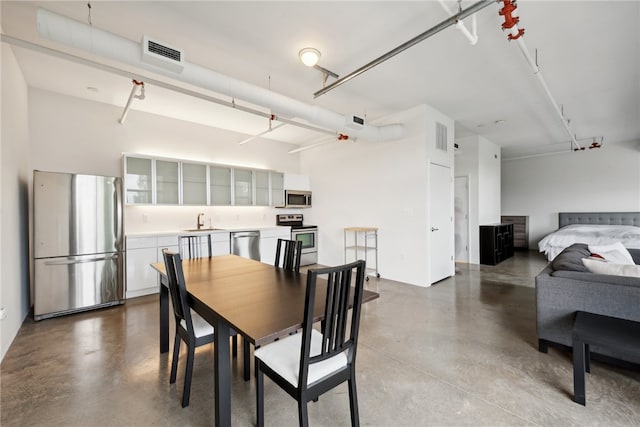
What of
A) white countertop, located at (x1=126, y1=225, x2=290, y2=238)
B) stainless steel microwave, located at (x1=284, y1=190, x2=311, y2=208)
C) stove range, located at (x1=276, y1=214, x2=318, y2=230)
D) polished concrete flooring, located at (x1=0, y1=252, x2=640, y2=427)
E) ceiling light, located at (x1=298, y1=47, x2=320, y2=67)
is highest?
ceiling light, located at (x1=298, y1=47, x2=320, y2=67)

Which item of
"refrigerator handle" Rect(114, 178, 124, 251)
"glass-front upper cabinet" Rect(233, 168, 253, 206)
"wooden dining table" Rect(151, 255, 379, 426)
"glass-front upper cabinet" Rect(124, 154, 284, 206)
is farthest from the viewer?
"glass-front upper cabinet" Rect(233, 168, 253, 206)

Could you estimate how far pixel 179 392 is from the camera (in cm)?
192

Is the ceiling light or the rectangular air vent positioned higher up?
the ceiling light

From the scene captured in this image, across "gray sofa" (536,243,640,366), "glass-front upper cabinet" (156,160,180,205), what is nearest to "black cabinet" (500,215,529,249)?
"gray sofa" (536,243,640,366)

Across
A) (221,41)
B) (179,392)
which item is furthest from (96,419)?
(221,41)

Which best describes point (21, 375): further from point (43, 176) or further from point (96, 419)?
point (43, 176)

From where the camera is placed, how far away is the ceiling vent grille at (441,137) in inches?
183

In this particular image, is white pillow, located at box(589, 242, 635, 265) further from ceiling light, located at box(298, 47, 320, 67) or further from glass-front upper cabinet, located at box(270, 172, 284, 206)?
glass-front upper cabinet, located at box(270, 172, 284, 206)

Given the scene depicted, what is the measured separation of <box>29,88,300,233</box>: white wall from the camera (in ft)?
12.5

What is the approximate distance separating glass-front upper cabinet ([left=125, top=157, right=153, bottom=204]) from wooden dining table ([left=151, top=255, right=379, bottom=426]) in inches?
100

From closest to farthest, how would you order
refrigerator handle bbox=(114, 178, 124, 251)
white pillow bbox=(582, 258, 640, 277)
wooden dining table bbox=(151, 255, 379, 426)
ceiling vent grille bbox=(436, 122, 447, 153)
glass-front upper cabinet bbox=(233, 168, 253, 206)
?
wooden dining table bbox=(151, 255, 379, 426)
white pillow bbox=(582, 258, 640, 277)
refrigerator handle bbox=(114, 178, 124, 251)
ceiling vent grille bbox=(436, 122, 447, 153)
glass-front upper cabinet bbox=(233, 168, 253, 206)

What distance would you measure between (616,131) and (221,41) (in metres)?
8.24

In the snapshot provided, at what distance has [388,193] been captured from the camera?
4859mm

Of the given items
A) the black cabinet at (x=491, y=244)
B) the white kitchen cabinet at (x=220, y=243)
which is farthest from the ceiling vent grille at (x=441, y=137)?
the white kitchen cabinet at (x=220, y=243)
